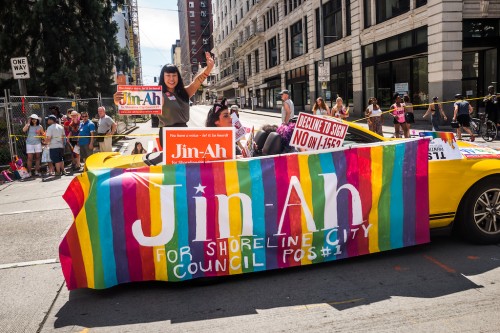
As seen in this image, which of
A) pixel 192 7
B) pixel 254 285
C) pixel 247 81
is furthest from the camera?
pixel 192 7

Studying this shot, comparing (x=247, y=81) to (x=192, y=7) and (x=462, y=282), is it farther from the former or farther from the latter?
(x=192, y=7)

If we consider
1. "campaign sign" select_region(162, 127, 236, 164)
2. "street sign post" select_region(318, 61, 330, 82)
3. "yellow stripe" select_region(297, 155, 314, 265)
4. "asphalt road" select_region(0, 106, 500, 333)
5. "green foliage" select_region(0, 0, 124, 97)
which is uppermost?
"green foliage" select_region(0, 0, 124, 97)

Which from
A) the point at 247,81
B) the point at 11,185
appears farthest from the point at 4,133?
the point at 247,81

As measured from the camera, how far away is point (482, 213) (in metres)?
5.07

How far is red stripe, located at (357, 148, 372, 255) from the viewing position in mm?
4699

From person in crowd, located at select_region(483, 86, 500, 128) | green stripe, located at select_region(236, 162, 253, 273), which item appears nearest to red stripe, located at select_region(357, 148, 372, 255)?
green stripe, located at select_region(236, 162, 253, 273)

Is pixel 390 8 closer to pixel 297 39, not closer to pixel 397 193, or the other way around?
pixel 297 39

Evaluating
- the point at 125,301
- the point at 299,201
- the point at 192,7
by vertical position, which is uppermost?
the point at 192,7

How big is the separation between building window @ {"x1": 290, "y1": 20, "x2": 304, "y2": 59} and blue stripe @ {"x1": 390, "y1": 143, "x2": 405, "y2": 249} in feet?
127

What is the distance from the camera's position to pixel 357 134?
539cm

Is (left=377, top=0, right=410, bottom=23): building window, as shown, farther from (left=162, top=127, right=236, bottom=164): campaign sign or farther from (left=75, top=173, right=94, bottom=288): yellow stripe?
(left=75, top=173, right=94, bottom=288): yellow stripe

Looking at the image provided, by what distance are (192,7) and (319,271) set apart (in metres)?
155

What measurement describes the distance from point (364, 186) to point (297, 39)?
41070 millimetres

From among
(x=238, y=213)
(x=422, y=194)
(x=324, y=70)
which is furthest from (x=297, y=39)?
(x=238, y=213)
